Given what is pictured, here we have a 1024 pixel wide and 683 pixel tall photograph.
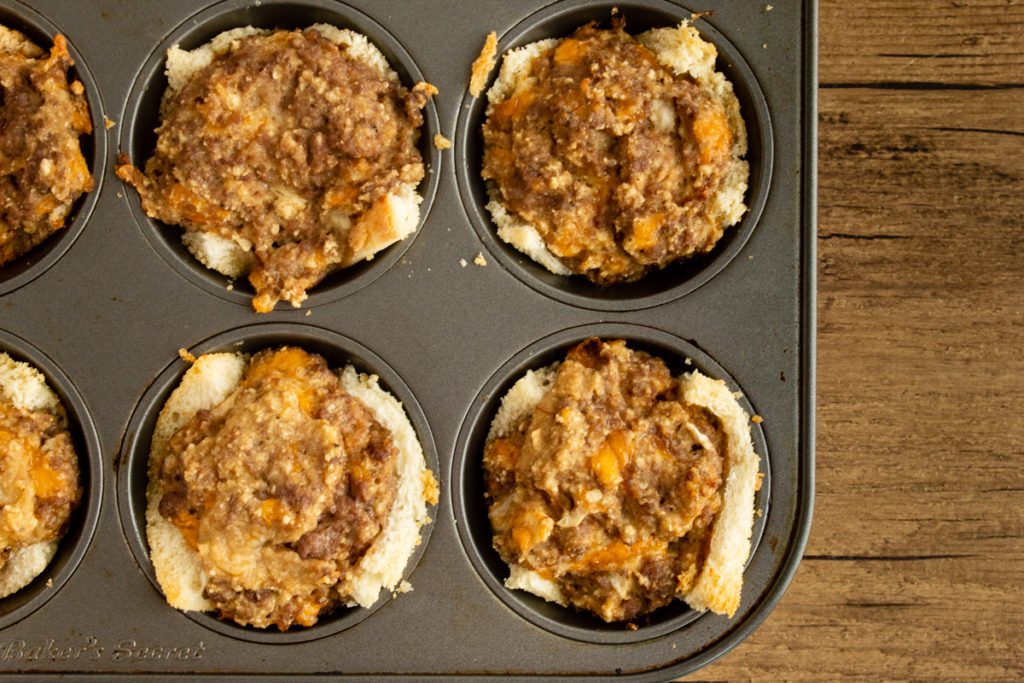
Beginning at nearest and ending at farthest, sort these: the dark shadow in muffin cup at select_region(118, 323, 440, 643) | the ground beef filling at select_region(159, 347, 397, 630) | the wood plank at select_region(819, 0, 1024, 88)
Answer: the ground beef filling at select_region(159, 347, 397, 630), the dark shadow in muffin cup at select_region(118, 323, 440, 643), the wood plank at select_region(819, 0, 1024, 88)

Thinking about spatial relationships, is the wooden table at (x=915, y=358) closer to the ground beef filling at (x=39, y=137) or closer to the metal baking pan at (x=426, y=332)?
the metal baking pan at (x=426, y=332)

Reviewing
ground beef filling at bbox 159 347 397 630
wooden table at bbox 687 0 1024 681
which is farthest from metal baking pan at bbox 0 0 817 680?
wooden table at bbox 687 0 1024 681

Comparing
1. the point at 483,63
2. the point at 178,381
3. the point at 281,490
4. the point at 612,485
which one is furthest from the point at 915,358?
the point at 178,381

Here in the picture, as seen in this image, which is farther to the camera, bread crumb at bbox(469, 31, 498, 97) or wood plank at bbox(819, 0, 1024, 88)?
wood plank at bbox(819, 0, 1024, 88)

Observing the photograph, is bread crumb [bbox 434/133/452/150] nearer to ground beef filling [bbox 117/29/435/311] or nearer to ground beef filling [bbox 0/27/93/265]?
ground beef filling [bbox 117/29/435/311]

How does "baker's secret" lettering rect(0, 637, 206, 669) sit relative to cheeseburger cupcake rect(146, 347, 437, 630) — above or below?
below

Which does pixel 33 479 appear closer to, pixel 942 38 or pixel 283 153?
pixel 283 153

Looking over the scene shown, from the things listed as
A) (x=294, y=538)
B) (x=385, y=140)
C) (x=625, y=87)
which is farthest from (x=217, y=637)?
(x=625, y=87)
